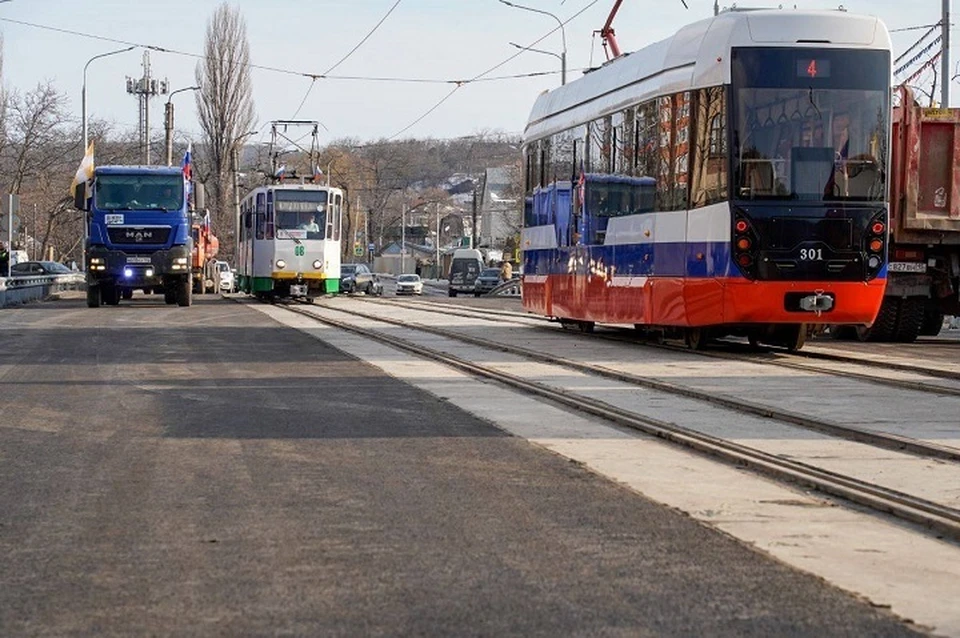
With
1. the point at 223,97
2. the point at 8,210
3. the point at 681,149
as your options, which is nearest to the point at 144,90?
the point at 223,97

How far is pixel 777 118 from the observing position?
17609mm

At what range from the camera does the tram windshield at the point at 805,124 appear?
17.6 metres

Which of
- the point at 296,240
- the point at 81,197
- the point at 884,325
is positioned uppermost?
the point at 81,197

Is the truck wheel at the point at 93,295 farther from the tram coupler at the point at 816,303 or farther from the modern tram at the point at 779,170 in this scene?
the tram coupler at the point at 816,303

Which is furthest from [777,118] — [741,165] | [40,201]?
[40,201]

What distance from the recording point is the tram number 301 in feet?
57.8

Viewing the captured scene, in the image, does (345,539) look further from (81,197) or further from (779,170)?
(81,197)

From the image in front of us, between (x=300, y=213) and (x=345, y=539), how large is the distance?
3721cm

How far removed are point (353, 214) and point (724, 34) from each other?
130427 mm

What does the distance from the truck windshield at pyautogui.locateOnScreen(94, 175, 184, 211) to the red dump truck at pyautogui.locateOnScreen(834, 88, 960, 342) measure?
64.9 ft

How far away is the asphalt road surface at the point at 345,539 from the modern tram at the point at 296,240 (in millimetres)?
30726

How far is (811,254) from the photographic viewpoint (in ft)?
57.9

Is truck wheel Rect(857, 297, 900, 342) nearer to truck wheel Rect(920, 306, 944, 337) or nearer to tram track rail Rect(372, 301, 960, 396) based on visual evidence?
truck wheel Rect(920, 306, 944, 337)

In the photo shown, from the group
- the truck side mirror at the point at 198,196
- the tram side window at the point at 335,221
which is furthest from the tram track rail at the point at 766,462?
the tram side window at the point at 335,221
